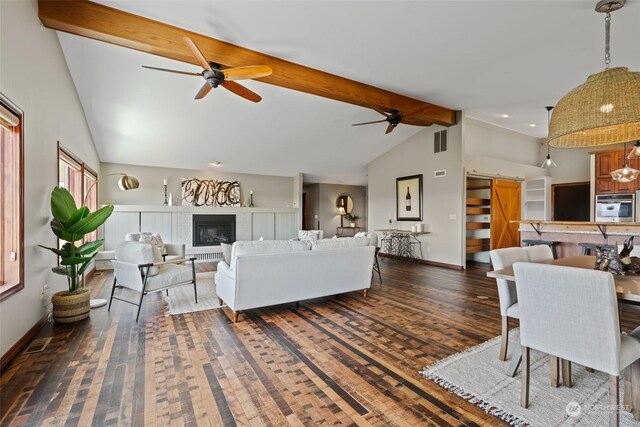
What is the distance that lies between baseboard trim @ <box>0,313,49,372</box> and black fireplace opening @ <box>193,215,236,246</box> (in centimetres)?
469

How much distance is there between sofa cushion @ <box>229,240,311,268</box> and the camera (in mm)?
3357

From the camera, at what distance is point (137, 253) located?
3.61 m

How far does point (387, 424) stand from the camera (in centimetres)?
174

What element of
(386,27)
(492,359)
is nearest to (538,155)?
(386,27)

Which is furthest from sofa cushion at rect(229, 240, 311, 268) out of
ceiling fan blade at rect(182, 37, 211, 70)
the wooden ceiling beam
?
the wooden ceiling beam

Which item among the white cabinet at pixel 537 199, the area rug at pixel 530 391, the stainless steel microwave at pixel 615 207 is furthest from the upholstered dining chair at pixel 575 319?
the white cabinet at pixel 537 199

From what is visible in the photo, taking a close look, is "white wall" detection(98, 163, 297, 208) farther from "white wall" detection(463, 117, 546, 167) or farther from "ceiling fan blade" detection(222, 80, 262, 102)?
"white wall" detection(463, 117, 546, 167)

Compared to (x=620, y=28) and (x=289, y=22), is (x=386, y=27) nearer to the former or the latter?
(x=289, y=22)

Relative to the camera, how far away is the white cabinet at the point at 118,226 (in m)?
6.76

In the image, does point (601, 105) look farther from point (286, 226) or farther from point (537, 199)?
point (286, 226)

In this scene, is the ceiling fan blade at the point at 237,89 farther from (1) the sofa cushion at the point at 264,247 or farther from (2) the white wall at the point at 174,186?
(2) the white wall at the point at 174,186

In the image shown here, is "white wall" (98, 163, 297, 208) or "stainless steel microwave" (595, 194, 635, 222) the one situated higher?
"white wall" (98, 163, 297, 208)

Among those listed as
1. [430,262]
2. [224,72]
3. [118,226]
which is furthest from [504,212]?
[118,226]

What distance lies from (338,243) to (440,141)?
438cm
